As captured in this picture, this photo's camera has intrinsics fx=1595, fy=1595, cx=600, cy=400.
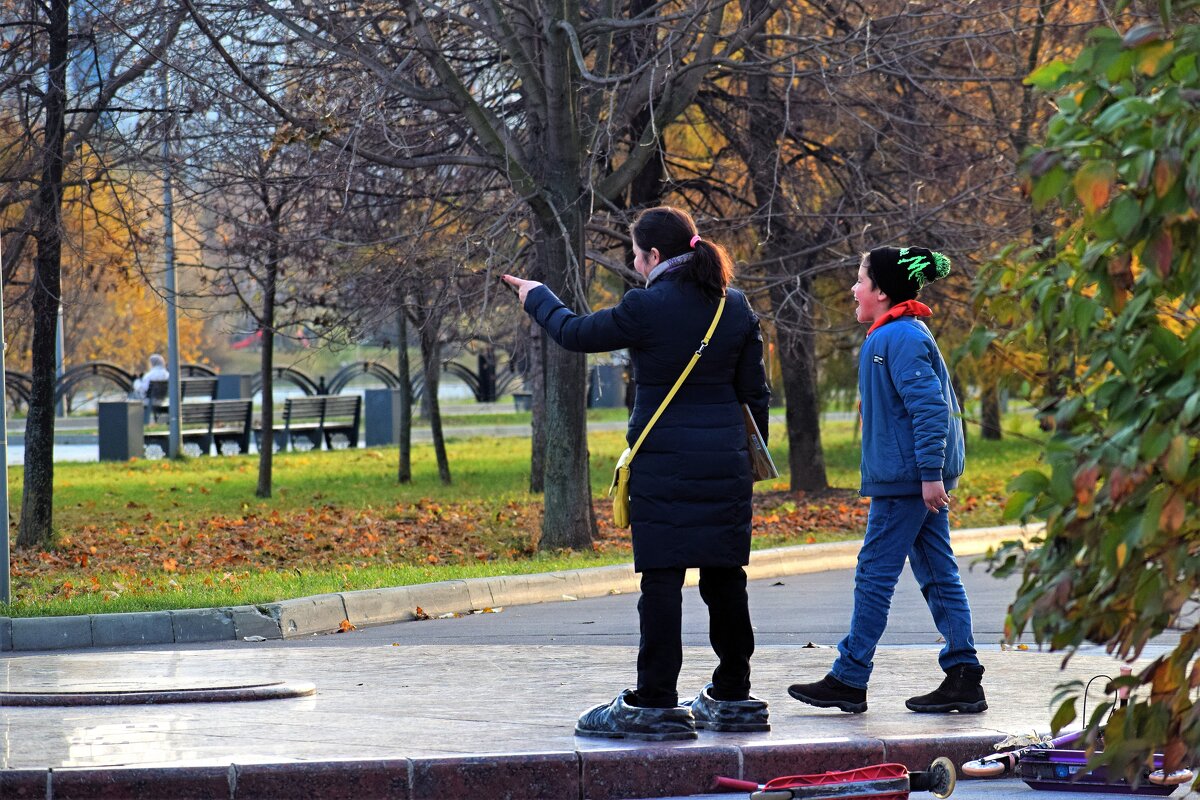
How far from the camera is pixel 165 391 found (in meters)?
31.9

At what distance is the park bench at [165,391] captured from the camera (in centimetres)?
3084

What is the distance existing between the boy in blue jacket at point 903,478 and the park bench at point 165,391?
2515 cm

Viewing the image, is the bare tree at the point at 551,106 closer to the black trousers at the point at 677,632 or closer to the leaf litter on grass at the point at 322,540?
the leaf litter on grass at the point at 322,540

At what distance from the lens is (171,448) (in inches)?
998

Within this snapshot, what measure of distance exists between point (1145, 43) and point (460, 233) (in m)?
12.0

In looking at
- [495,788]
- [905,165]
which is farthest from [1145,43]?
[905,165]

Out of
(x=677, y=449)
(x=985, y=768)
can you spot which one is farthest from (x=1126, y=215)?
(x=985, y=768)

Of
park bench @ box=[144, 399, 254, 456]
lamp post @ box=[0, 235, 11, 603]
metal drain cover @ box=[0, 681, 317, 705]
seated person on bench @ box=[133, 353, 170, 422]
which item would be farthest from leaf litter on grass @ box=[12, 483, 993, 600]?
seated person on bench @ box=[133, 353, 170, 422]

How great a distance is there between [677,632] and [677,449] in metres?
0.67

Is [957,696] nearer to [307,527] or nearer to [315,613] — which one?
[315,613]

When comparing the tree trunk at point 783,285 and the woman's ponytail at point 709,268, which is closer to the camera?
the woman's ponytail at point 709,268

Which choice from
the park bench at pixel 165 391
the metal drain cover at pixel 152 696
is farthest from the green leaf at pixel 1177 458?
the park bench at pixel 165 391

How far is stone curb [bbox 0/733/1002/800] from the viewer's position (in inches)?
209

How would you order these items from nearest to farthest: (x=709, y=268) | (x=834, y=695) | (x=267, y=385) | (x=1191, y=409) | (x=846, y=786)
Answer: (x=1191, y=409) → (x=846, y=786) → (x=709, y=268) → (x=834, y=695) → (x=267, y=385)
